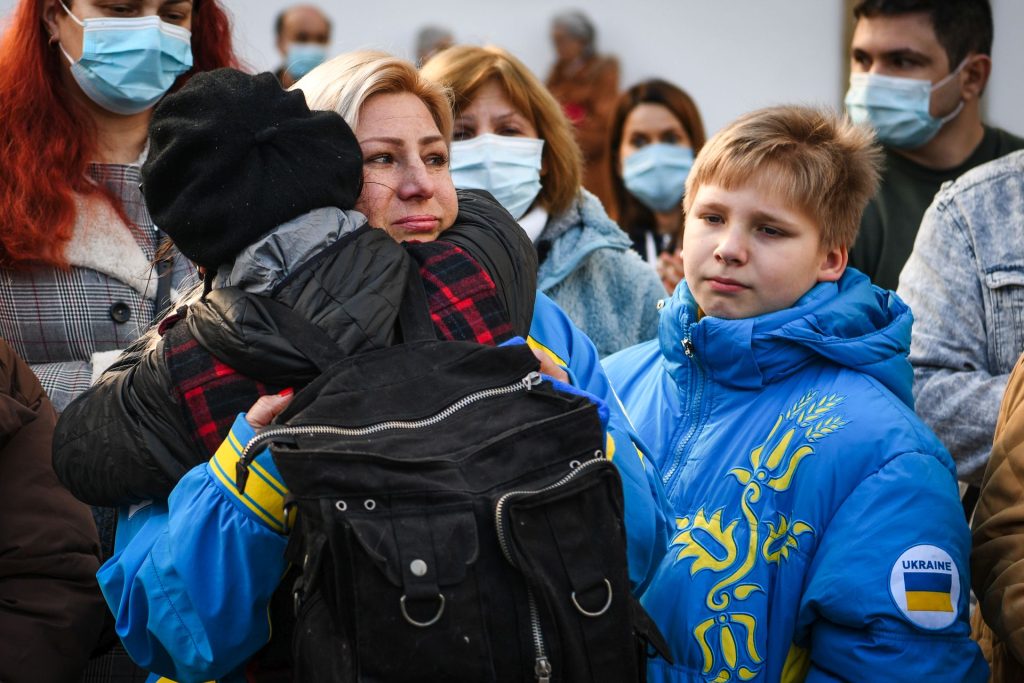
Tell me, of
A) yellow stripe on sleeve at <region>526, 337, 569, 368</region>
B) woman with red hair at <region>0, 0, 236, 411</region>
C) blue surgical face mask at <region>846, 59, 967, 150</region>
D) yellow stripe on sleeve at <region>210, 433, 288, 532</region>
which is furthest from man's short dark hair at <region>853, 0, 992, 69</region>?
yellow stripe on sleeve at <region>210, 433, 288, 532</region>

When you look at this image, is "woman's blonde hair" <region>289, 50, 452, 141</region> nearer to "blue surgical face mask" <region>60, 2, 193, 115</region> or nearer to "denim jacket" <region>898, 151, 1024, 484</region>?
"blue surgical face mask" <region>60, 2, 193, 115</region>

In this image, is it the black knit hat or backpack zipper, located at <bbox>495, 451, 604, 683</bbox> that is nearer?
backpack zipper, located at <bbox>495, 451, 604, 683</bbox>

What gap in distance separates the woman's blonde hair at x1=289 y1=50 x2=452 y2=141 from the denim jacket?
54.6 inches

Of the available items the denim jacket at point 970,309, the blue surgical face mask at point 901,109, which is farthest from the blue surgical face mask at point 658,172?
the denim jacket at point 970,309

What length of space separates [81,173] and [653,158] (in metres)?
2.65

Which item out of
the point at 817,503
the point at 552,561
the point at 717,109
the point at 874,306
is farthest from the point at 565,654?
the point at 717,109

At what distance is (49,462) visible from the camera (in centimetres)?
242

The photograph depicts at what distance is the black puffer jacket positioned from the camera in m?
1.77

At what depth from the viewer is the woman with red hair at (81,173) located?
2.79 m

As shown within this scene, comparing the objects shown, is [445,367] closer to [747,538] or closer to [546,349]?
[546,349]

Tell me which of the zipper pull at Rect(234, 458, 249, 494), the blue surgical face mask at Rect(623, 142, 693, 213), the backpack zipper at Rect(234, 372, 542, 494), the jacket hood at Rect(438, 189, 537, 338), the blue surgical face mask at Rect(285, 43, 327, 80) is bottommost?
the blue surgical face mask at Rect(623, 142, 693, 213)

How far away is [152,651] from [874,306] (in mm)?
1595

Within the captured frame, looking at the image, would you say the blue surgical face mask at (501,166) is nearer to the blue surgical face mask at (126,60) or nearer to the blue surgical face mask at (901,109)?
the blue surgical face mask at (126,60)

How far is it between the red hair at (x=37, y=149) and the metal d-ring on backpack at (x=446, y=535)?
4.56ft
